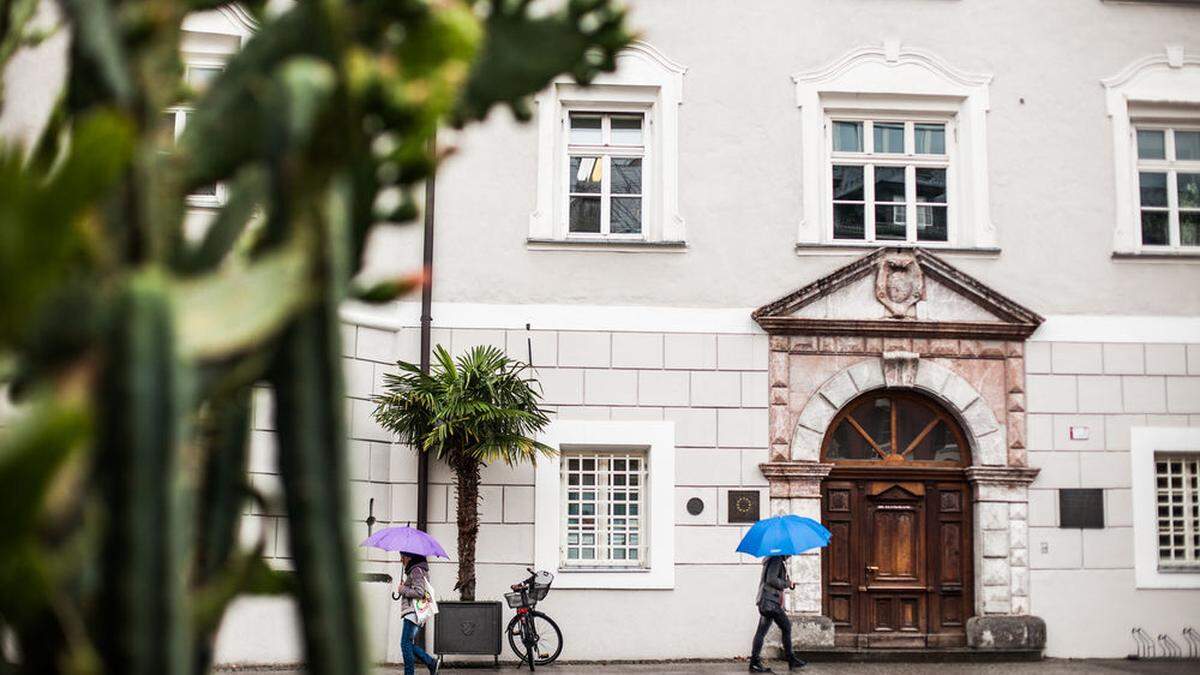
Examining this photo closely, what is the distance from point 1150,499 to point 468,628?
25.2 ft

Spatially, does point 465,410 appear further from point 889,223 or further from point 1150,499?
point 1150,499

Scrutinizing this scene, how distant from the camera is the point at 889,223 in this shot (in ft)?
57.6

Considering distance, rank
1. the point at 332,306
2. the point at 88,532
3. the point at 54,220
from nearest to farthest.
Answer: the point at 54,220, the point at 88,532, the point at 332,306

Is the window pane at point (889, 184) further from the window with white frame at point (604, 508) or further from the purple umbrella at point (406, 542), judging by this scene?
the purple umbrella at point (406, 542)

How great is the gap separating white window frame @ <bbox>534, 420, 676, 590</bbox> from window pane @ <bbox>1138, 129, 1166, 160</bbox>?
6362 millimetres

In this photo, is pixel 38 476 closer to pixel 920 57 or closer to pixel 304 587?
pixel 304 587

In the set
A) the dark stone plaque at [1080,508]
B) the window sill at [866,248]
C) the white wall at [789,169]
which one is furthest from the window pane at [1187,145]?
the dark stone plaque at [1080,508]

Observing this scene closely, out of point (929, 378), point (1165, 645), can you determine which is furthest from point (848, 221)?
point (1165, 645)

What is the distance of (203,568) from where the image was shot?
248 centimetres

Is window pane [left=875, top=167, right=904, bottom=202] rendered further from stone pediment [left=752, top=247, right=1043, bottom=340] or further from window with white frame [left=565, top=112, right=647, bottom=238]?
window with white frame [left=565, top=112, right=647, bottom=238]

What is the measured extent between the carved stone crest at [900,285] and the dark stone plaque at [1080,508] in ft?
8.61

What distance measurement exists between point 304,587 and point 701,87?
15698 mm

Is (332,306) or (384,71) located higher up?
(384,71)

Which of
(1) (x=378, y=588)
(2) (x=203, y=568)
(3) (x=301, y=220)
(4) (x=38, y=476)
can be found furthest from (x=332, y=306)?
(1) (x=378, y=588)
